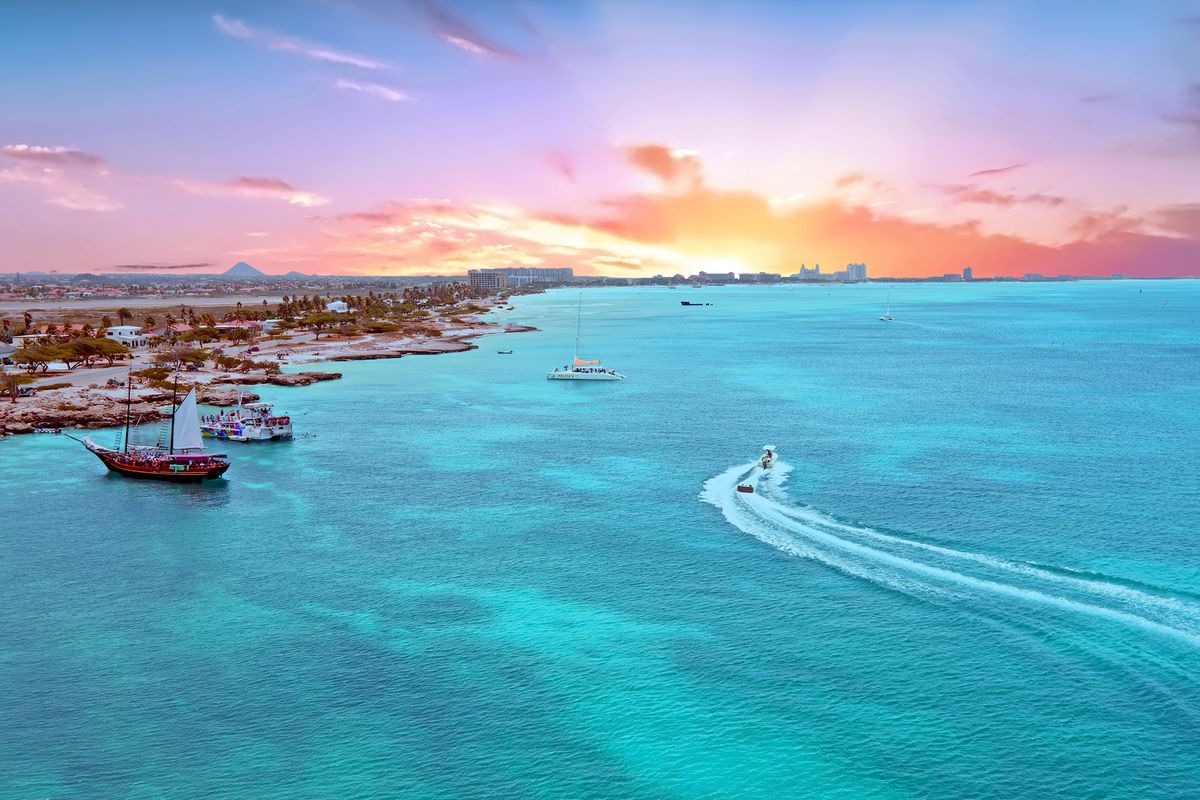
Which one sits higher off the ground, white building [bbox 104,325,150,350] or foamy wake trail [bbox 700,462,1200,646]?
white building [bbox 104,325,150,350]

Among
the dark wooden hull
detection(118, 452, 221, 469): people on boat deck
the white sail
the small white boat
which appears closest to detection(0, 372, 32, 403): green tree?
the dark wooden hull

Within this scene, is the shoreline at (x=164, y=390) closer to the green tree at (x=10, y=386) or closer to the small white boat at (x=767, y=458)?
the green tree at (x=10, y=386)

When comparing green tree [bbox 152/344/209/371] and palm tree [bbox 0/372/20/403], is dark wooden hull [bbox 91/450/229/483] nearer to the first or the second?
palm tree [bbox 0/372/20/403]

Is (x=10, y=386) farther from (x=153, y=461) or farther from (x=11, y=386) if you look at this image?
(x=153, y=461)

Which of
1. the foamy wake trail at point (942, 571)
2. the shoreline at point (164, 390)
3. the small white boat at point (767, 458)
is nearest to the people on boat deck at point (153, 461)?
the shoreline at point (164, 390)

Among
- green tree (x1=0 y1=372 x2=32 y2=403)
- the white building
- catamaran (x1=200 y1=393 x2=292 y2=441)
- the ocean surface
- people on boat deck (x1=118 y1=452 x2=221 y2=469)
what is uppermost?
the white building

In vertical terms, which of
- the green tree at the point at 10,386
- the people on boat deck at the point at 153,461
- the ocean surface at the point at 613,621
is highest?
the green tree at the point at 10,386
